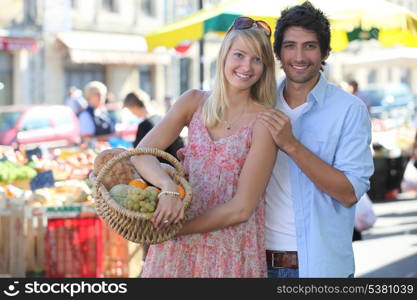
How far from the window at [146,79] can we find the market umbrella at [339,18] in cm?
2192

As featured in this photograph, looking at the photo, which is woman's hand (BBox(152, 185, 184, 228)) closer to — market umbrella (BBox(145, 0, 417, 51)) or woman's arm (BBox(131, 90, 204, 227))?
woman's arm (BBox(131, 90, 204, 227))

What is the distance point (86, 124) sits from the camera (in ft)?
36.8

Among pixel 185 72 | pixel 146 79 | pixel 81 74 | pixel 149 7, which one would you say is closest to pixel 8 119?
pixel 81 74

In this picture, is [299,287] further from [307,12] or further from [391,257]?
[391,257]

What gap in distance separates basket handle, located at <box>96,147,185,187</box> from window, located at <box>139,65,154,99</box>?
2756cm

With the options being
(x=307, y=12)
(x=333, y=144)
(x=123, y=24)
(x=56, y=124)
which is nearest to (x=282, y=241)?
(x=333, y=144)

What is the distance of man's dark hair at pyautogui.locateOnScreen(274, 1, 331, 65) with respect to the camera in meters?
2.98

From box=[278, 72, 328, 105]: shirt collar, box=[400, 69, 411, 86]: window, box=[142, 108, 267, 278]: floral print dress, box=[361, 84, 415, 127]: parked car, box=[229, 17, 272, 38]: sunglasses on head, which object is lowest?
box=[400, 69, 411, 86]: window

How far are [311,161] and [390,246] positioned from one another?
275 inches

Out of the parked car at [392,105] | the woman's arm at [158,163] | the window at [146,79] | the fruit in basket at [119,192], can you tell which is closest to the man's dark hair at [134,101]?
the woman's arm at [158,163]

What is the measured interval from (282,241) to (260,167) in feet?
1.12

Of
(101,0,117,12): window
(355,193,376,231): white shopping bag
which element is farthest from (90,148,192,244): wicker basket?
(101,0,117,12): window

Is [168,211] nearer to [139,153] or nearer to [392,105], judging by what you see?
[139,153]

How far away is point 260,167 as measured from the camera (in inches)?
110
